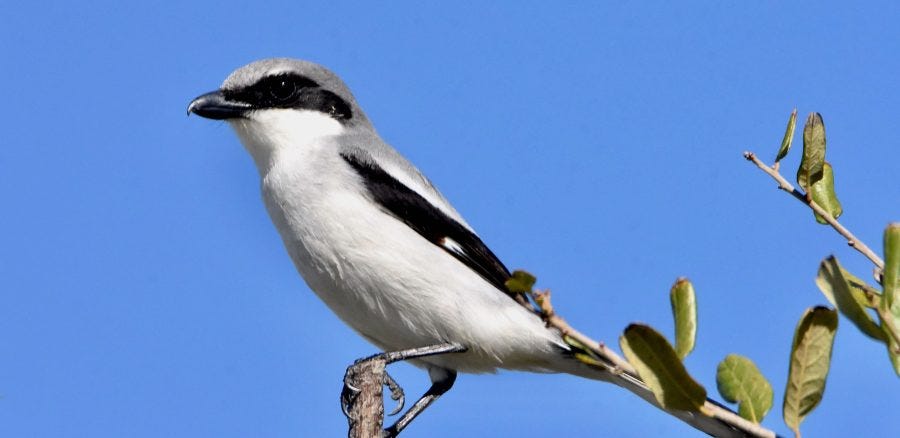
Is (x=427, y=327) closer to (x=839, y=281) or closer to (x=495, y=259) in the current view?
(x=495, y=259)

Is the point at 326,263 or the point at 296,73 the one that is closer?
the point at 326,263

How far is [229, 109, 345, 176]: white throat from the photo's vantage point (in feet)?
15.8

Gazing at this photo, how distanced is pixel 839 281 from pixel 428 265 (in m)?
2.94

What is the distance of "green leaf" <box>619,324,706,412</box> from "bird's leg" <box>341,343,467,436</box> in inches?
92.0

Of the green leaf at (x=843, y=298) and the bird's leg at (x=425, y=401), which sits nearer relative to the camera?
the green leaf at (x=843, y=298)

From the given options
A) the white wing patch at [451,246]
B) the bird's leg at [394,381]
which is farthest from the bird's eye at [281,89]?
the bird's leg at [394,381]

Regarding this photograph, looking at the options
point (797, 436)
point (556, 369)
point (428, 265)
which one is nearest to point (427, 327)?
point (428, 265)

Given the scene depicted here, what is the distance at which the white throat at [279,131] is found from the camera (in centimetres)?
481

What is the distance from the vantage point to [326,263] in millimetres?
4375

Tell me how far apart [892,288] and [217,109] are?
151 inches

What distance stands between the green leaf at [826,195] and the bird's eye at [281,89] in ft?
10.7

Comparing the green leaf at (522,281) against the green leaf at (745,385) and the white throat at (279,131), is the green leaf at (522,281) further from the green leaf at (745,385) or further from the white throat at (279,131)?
the white throat at (279,131)

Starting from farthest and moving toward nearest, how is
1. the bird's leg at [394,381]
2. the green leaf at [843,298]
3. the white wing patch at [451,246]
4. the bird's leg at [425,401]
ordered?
the bird's leg at [425,401], the white wing patch at [451,246], the bird's leg at [394,381], the green leaf at [843,298]

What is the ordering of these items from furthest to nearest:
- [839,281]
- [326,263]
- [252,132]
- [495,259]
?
[252,132] → [495,259] → [326,263] → [839,281]
